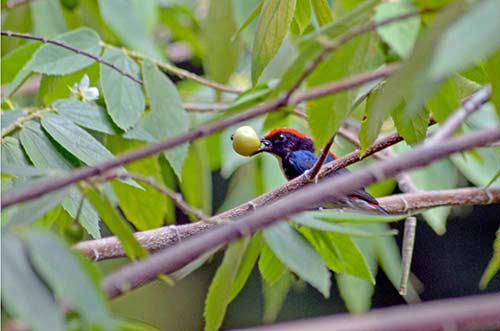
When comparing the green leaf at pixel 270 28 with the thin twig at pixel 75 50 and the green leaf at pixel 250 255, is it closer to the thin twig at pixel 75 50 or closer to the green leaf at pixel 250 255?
the green leaf at pixel 250 255

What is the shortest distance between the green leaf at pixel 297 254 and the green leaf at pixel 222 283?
0.03m

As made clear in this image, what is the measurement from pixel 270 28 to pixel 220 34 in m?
1.20

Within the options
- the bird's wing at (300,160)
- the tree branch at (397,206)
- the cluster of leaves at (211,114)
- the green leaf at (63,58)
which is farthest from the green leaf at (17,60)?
the bird's wing at (300,160)

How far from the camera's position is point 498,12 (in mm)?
752

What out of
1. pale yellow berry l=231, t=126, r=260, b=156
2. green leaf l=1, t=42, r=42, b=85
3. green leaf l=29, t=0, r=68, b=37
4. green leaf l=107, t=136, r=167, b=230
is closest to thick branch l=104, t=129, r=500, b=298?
pale yellow berry l=231, t=126, r=260, b=156

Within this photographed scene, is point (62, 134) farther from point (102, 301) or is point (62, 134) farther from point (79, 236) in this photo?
point (102, 301)

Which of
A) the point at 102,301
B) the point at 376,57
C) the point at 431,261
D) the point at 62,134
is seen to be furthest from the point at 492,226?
the point at 102,301

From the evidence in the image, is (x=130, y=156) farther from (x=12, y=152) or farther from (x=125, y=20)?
(x=125, y=20)

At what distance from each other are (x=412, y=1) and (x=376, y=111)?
0.41 feet

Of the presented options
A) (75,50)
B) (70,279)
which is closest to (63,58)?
(75,50)

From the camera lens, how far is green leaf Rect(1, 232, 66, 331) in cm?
76

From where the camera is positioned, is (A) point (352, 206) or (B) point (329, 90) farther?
(A) point (352, 206)

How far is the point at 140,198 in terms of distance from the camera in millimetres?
1964

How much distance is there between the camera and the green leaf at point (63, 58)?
1.88m
